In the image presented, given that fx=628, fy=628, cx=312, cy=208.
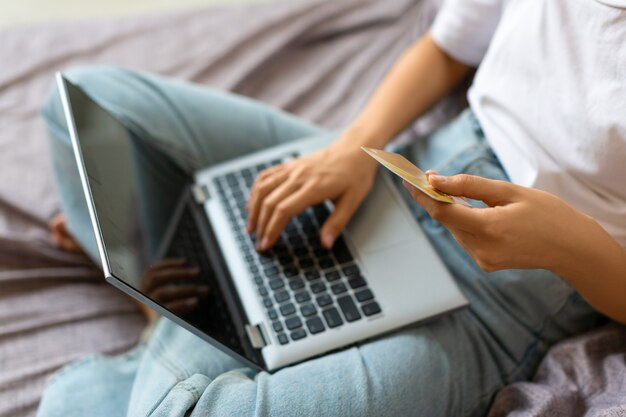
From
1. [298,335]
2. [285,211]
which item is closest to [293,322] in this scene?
[298,335]

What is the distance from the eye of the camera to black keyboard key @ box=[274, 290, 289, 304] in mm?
706

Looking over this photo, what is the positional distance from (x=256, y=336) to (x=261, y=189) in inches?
6.7

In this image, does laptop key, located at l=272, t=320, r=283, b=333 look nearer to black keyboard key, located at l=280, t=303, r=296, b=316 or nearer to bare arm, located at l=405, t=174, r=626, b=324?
black keyboard key, located at l=280, t=303, r=296, b=316

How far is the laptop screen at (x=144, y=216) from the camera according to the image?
0.67 m

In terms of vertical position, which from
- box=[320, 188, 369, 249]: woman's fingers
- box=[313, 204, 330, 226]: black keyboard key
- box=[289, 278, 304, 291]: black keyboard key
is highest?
box=[320, 188, 369, 249]: woman's fingers

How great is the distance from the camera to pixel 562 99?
650 mm

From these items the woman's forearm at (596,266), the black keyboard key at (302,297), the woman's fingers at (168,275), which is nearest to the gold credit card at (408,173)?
the woman's forearm at (596,266)

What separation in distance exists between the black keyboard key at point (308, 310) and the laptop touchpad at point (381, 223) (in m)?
0.09

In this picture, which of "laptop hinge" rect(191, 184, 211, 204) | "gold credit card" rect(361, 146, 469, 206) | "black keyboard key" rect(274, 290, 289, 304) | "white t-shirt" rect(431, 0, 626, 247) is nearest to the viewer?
"gold credit card" rect(361, 146, 469, 206)

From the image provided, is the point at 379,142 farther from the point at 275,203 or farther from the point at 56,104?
the point at 56,104

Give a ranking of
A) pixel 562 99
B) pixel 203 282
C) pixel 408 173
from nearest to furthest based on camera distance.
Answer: pixel 408 173
pixel 562 99
pixel 203 282

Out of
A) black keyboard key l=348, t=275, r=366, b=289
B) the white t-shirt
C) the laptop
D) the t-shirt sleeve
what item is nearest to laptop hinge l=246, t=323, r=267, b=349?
the laptop

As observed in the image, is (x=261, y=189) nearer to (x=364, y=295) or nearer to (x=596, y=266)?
(x=364, y=295)

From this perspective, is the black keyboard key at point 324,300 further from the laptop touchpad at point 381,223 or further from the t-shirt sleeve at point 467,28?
the t-shirt sleeve at point 467,28
